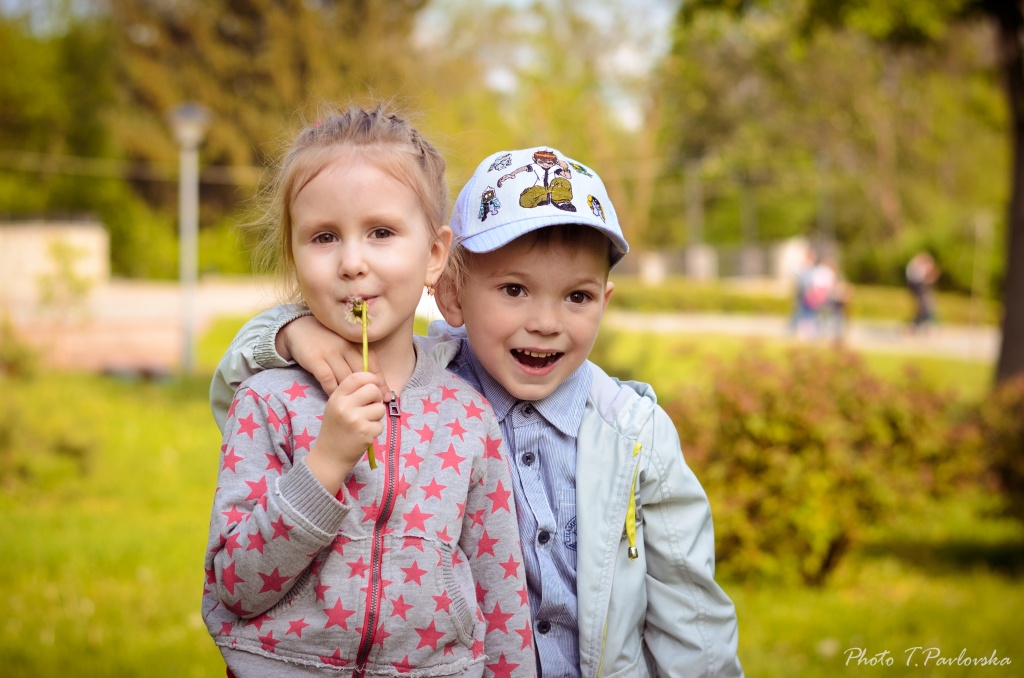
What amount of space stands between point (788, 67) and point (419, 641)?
31851 millimetres

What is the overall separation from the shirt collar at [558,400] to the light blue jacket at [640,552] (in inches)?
0.9

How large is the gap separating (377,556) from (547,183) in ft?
2.55

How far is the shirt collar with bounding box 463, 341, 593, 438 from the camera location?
80.1 inches

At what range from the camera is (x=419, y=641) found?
5.47ft

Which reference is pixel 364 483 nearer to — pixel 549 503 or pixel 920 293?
pixel 549 503

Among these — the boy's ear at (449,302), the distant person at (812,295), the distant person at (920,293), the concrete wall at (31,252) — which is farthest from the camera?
the distant person at (920,293)

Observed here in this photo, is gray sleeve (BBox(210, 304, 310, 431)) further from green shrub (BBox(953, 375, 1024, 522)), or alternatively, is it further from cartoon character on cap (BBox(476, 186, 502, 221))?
green shrub (BBox(953, 375, 1024, 522))

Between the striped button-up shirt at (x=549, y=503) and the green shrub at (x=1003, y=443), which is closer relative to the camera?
the striped button-up shirt at (x=549, y=503)

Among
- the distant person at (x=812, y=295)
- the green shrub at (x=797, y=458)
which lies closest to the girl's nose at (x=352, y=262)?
the green shrub at (x=797, y=458)

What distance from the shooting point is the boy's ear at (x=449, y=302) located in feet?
6.79

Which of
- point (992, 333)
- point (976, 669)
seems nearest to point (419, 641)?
point (976, 669)

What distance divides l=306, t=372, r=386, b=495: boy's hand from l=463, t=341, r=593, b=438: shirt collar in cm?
49

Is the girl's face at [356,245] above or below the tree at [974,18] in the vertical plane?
below

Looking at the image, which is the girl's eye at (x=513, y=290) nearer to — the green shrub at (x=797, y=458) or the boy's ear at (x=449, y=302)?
the boy's ear at (x=449, y=302)
